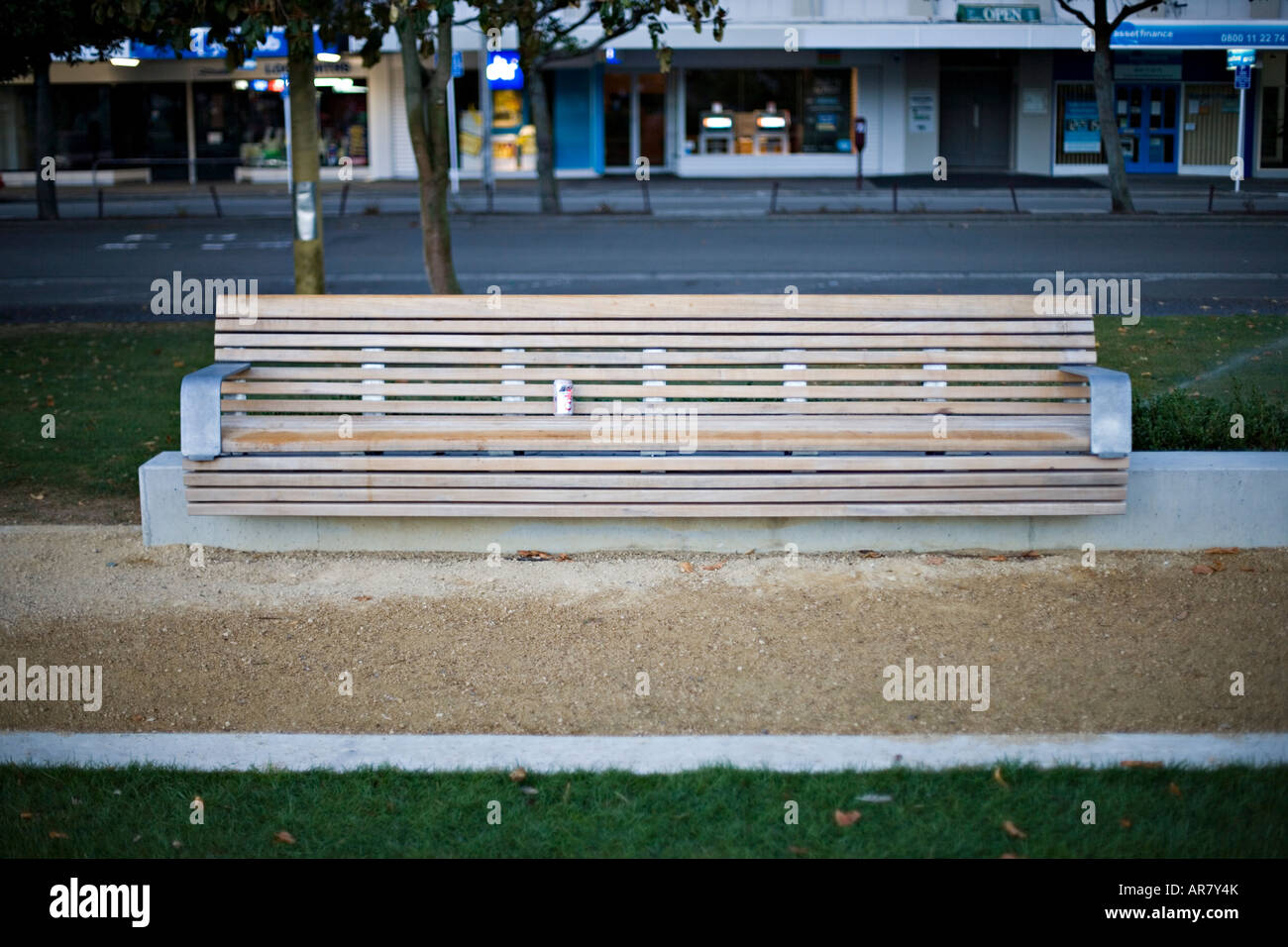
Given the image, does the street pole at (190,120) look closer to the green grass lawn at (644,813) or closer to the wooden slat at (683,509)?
the wooden slat at (683,509)

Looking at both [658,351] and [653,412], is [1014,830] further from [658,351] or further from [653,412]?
[658,351]

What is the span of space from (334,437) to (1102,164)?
36.2m

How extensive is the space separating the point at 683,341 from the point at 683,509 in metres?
0.80

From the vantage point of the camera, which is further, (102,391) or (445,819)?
(102,391)

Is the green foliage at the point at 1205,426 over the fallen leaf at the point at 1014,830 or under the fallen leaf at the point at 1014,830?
over

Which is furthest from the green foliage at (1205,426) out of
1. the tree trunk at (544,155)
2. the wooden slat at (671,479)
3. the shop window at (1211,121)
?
the shop window at (1211,121)

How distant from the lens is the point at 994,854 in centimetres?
383

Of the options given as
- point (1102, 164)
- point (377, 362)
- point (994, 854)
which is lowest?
point (994, 854)

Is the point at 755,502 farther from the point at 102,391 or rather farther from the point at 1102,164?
the point at 1102,164

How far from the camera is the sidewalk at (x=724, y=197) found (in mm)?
26562

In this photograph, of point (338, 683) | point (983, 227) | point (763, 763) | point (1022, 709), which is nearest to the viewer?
point (763, 763)

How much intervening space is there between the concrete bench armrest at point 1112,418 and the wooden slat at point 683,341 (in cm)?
41

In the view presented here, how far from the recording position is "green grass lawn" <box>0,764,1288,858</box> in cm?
390
